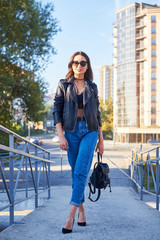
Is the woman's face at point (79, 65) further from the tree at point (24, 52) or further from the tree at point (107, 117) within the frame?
the tree at point (107, 117)

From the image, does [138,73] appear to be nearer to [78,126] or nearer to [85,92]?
[85,92]

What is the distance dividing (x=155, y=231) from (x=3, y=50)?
10728mm

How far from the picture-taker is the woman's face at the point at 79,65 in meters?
3.34

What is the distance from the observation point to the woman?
306 centimetres

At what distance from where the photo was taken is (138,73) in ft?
196

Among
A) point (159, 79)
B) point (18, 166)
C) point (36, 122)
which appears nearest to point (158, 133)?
point (159, 79)

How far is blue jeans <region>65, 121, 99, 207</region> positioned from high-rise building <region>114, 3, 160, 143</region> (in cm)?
5386

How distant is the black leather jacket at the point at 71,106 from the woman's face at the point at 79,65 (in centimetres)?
13

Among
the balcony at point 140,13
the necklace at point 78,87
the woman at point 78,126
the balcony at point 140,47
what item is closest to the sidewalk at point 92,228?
the woman at point 78,126

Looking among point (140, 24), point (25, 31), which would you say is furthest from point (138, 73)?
point (25, 31)

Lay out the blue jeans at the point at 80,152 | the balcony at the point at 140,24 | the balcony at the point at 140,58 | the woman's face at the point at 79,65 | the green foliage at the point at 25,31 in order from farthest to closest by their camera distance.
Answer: the balcony at the point at 140,58 → the balcony at the point at 140,24 → the green foliage at the point at 25,31 → the woman's face at the point at 79,65 → the blue jeans at the point at 80,152

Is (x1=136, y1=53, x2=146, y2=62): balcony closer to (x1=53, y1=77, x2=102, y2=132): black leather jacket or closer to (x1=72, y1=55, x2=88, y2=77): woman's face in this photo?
(x1=72, y1=55, x2=88, y2=77): woman's face

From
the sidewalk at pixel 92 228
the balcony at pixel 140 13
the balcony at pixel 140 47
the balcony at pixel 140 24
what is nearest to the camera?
the sidewalk at pixel 92 228

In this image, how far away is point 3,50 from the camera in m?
12.3
